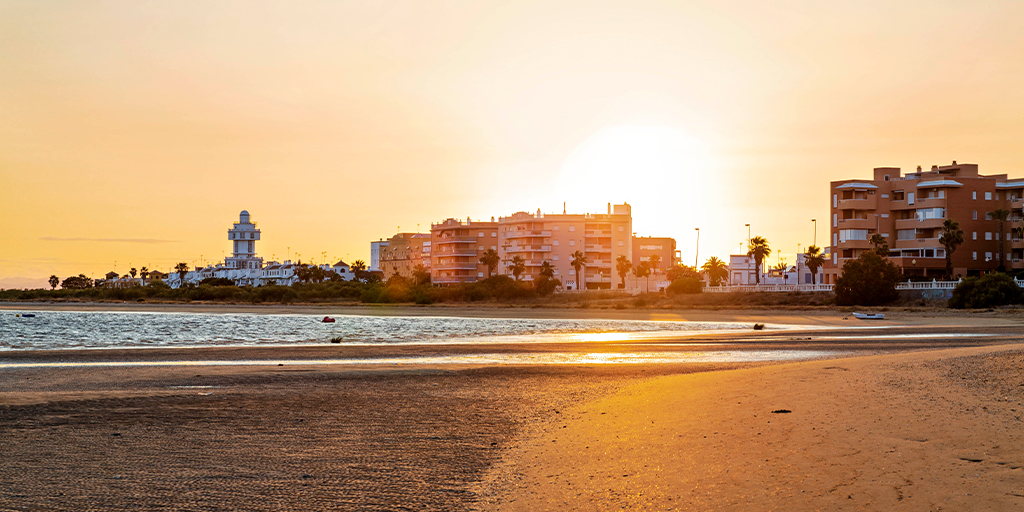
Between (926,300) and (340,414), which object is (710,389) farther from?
(926,300)

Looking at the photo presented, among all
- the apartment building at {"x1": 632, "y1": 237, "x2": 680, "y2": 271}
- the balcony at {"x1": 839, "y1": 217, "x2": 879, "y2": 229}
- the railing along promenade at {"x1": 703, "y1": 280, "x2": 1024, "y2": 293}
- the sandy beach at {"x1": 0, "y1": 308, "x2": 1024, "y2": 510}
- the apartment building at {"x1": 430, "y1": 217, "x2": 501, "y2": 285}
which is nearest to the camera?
the sandy beach at {"x1": 0, "y1": 308, "x2": 1024, "y2": 510}

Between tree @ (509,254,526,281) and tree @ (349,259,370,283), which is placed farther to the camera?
tree @ (349,259,370,283)

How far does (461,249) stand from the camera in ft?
523

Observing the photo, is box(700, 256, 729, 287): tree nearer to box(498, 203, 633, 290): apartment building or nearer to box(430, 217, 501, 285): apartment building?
box(498, 203, 633, 290): apartment building

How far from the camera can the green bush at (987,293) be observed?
68250mm

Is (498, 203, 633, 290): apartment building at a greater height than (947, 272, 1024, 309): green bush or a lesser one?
greater

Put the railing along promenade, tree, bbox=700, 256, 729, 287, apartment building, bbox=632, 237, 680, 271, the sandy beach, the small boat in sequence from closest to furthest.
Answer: the sandy beach
the small boat
the railing along promenade
tree, bbox=700, 256, 729, 287
apartment building, bbox=632, 237, 680, 271

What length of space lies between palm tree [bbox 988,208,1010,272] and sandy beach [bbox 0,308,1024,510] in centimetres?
8450

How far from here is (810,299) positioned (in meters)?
84.8

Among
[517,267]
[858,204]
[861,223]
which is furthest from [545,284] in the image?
[858,204]

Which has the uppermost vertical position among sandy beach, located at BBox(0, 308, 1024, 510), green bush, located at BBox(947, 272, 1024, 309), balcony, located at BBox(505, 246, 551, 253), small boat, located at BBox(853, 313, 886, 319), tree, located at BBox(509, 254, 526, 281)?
balcony, located at BBox(505, 246, 551, 253)

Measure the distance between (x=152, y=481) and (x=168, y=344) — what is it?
102 feet

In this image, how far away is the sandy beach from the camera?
783cm

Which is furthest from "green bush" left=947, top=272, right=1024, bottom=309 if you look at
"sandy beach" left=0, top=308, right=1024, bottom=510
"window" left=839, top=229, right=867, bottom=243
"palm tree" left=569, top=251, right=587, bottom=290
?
"palm tree" left=569, top=251, right=587, bottom=290
